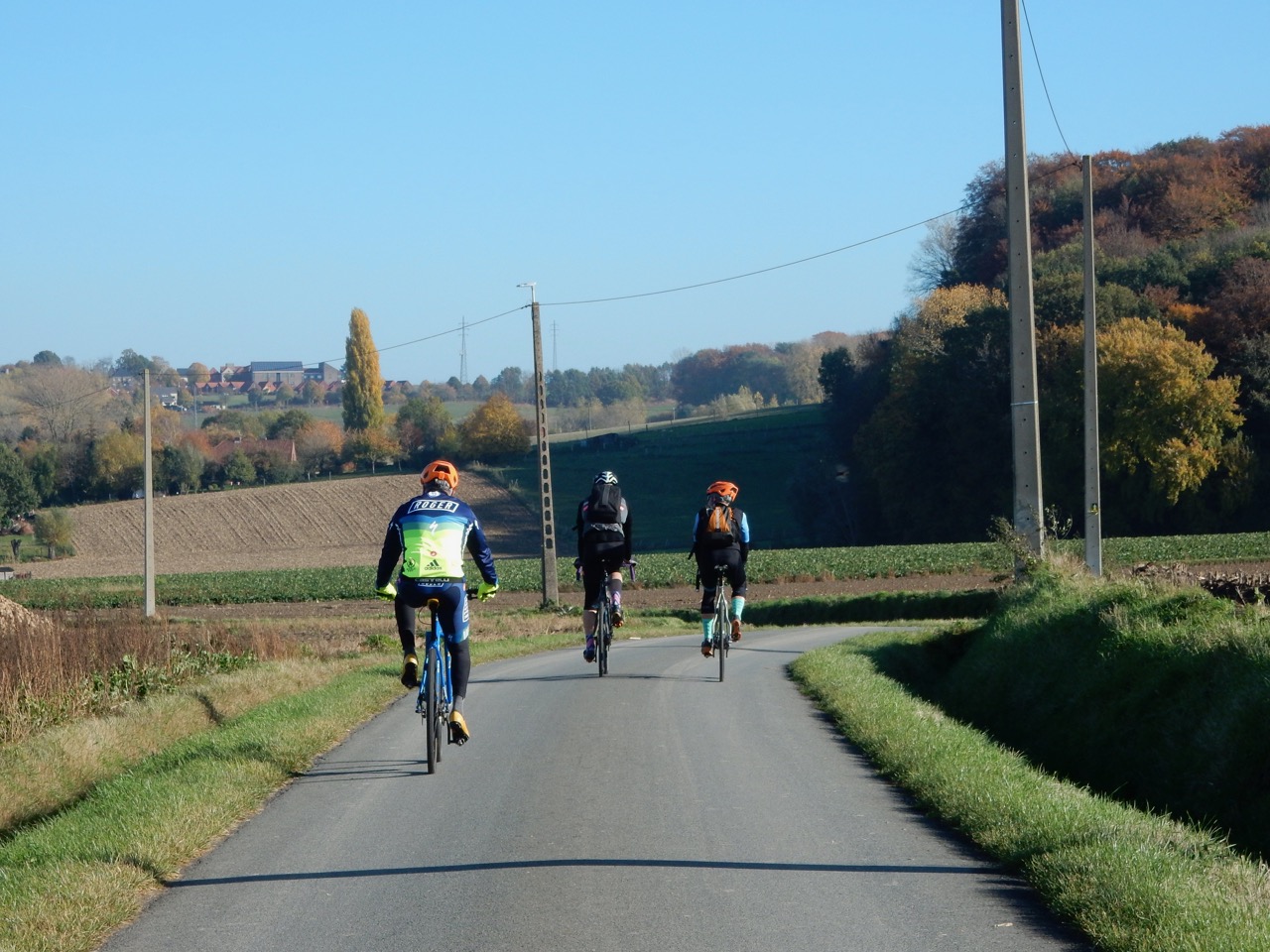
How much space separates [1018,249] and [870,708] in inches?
346

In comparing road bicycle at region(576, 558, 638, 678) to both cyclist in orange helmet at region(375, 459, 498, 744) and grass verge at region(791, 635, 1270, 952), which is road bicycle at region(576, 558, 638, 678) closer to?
grass verge at region(791, 635, 1270, 952)

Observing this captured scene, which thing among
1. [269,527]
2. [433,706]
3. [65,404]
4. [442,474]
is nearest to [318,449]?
[65,404]

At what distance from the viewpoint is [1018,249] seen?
1831 cm

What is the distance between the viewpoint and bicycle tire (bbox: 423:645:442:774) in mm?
9297

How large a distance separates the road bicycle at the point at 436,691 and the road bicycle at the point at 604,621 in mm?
4662

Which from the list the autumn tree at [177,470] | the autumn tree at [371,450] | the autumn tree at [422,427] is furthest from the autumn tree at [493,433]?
the autumn tree at [177,470]

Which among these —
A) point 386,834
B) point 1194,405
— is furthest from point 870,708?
point 1194,405

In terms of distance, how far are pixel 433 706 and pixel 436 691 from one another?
5.2 inches

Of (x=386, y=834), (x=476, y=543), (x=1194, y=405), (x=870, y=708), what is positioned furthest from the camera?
(x=1194, y=405)

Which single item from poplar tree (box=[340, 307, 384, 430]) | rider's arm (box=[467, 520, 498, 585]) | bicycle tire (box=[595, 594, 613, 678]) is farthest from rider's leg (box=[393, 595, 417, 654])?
poplar tree (box=[340, 307, 384, 430])

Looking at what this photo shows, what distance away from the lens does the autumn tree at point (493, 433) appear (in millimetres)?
A: 99812

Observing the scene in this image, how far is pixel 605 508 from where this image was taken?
14.3 metres

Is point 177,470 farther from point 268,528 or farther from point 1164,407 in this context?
point 1164,407

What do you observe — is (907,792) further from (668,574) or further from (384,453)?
(384,453)
